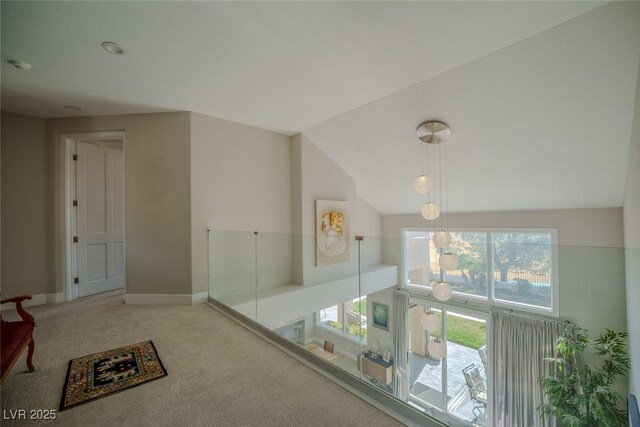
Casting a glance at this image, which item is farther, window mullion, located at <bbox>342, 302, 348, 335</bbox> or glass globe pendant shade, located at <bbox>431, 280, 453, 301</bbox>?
window mullion, located at <bbox>342, 302, 348, 335</bbox>

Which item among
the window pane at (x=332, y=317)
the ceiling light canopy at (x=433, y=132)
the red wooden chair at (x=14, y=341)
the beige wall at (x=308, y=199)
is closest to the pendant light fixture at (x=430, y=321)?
the window pane at (x=332, y=317)

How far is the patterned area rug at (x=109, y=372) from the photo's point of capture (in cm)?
173

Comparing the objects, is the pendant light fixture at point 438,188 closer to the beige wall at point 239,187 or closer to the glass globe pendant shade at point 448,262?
the glass globe pendant shade at point 448,262

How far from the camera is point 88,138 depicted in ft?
12.1

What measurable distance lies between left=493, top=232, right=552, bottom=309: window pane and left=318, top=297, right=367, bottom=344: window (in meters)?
1.26

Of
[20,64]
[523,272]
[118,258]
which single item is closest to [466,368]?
[523,272]

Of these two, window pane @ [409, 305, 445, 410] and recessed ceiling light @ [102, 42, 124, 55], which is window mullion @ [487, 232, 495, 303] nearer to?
window pane @ [409, 305, 445, 410]

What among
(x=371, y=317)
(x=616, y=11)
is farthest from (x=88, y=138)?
(x=616, y=11)

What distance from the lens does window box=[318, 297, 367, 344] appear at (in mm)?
2877

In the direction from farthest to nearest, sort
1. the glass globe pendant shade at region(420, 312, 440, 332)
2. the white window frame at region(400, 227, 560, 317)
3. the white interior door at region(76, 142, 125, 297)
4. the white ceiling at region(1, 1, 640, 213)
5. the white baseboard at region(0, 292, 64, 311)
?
the white interior door at region(76, 142, 125, 297)
the white baseboard at region(0, 292, 64, 311)
the glass globe pendant shade at region(420, 312, 440, 332)
the white ceiling at region(1, 1, 640, 213)
the white window frame at region(400, 227, 560, 317)

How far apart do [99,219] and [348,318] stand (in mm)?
3982

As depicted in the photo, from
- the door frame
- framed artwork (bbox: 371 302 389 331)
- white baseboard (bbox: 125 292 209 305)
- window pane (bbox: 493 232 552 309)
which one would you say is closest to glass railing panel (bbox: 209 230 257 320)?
white baseboard (bbox: 125 292 209 305)

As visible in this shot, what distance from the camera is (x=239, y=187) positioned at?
13.5ft

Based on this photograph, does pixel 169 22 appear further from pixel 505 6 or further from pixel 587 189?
pixel 587 189
